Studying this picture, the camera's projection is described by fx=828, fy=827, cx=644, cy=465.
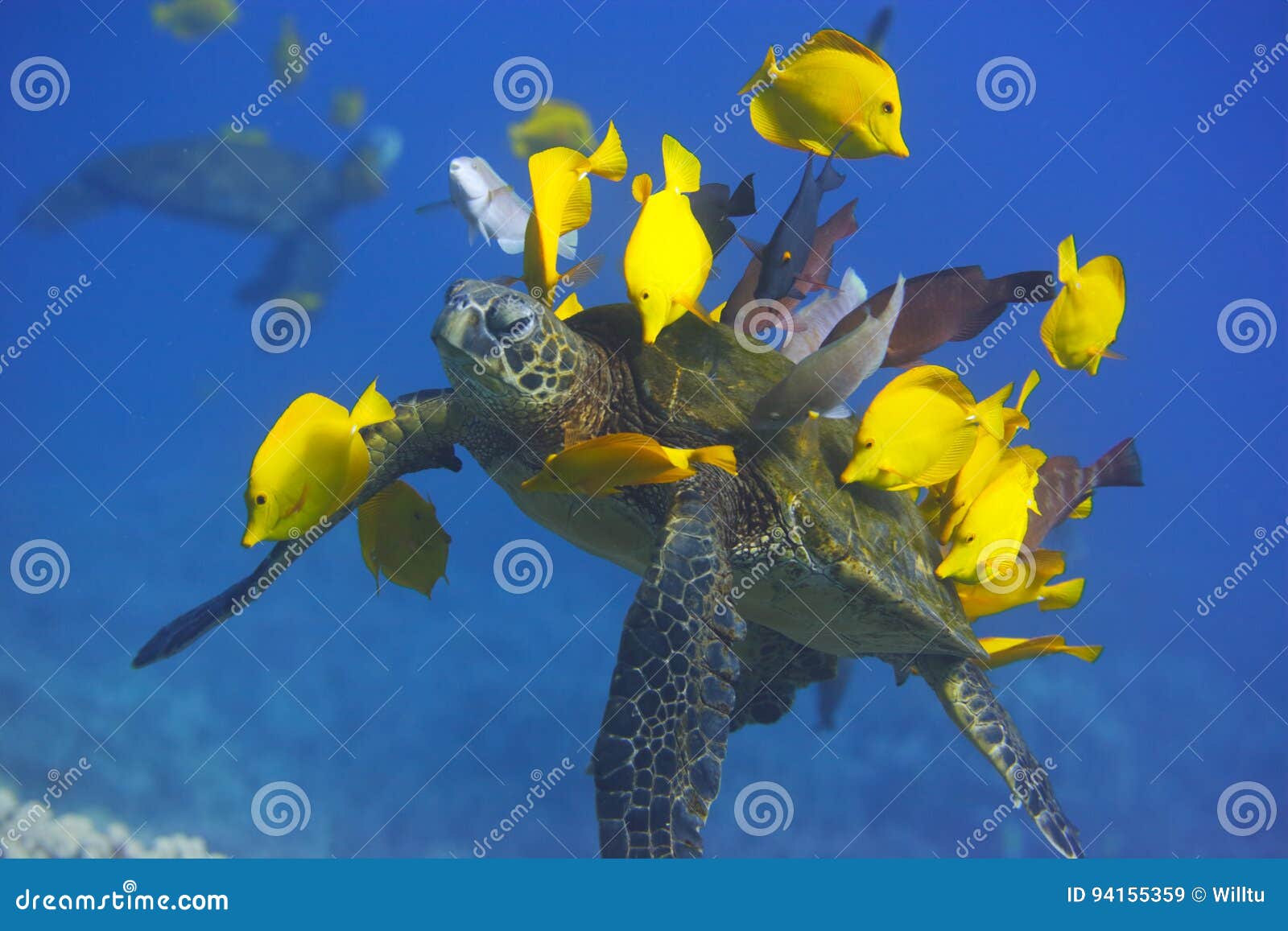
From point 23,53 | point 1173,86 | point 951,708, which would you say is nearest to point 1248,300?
point 1173,86

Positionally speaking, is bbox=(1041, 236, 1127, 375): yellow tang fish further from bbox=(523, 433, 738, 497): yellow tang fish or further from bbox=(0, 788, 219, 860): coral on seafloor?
bbox=(0, 788, 219, 860): coral on seafloor

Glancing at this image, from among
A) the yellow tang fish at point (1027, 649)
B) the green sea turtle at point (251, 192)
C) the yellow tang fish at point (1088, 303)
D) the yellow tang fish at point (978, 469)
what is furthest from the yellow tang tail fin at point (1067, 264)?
the green sea turtle at point (251, 192)

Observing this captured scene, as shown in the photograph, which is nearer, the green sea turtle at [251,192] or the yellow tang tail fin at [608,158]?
the yellow tang tail fin at [608,158]

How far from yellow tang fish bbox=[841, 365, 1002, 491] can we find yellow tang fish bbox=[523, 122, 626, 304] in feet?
4.19

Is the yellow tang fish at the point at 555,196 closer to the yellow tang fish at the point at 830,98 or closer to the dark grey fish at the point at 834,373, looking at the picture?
the yellow tang fish at the point at 830,98

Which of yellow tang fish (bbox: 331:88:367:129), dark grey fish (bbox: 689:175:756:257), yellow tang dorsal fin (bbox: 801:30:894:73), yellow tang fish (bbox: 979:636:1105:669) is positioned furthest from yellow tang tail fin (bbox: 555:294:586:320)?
yellow tang fish (bbox: 331:88:367:129)

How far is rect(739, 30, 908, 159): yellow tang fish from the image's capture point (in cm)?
290

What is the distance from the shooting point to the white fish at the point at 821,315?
3459 millimetres

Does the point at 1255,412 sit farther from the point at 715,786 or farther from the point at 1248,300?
the point at 715,786

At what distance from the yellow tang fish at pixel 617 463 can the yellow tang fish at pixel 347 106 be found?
8.04m

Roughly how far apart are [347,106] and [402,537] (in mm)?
7733

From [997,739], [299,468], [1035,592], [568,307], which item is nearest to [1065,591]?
[1035,592]

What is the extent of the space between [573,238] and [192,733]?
6.49 metres

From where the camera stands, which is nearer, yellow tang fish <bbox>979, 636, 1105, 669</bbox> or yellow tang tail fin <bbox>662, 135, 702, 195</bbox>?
yellow tang tail fin <bbox>662, 135, 702, 195</bbox>
